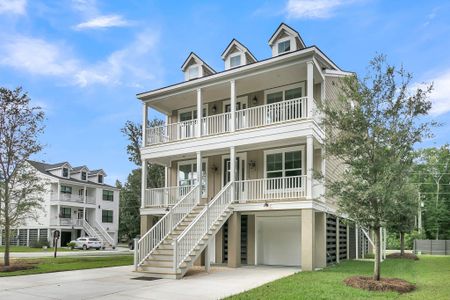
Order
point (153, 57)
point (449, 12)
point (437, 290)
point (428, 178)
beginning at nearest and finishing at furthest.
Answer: point (437, 290) → point (449, 12) → point (153, 57) → point (428, 178)

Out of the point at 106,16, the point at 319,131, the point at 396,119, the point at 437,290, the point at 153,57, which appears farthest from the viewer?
the point at 153,57

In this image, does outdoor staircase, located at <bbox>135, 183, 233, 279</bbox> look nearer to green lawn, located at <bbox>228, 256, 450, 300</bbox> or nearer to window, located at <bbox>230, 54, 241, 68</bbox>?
green lawn, located at <bbox>228, 256, 450, 300</bbox>

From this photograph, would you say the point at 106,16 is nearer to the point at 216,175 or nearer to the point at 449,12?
the point at 216,175

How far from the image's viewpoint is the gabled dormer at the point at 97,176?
5506cm

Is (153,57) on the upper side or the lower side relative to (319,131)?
upper

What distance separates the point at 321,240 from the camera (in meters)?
17.0

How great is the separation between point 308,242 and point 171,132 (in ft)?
30.4

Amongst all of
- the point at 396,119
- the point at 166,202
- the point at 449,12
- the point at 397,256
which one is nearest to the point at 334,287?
the point at 396,119

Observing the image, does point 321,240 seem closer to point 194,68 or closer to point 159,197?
point 159,197

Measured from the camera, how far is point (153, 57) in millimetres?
18062

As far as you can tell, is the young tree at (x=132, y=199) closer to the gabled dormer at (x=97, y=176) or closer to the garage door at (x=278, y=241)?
the gabled dormer at (x=97, y=176)

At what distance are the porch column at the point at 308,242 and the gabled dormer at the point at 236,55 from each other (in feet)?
27.7

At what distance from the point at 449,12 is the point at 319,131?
5.90m

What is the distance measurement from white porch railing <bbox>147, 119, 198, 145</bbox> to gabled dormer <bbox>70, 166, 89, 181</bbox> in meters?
34.3
